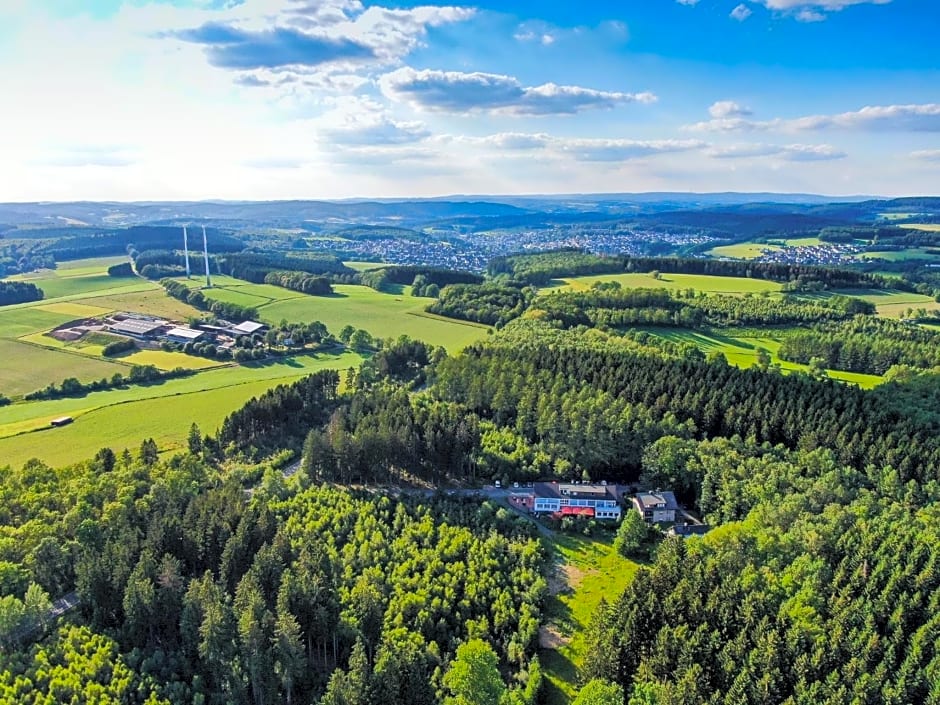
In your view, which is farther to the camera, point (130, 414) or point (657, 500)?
point (130, 414)

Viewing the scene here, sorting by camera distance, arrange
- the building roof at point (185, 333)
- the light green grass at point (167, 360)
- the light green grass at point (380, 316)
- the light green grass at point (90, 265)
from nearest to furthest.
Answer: the light green grass at point (167, 360)
the building roof at point (185, 333)
the light green grass at point (380, 316)
the light green grass at point (90, 265)

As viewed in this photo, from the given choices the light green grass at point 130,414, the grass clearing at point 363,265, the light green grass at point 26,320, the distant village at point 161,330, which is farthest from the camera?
the grass clearing at point 363,265

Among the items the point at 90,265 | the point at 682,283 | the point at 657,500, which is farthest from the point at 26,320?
the point at 682,283

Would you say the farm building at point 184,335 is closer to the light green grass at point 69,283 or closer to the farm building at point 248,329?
the farm building at point 248,329

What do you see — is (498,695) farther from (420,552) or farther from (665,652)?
(420,552)

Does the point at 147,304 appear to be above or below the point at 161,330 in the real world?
above

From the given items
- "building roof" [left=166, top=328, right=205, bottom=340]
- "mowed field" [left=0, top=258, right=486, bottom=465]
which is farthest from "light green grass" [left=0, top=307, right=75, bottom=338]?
"building roof" [left=166, top=328, right=205, bottom=340]

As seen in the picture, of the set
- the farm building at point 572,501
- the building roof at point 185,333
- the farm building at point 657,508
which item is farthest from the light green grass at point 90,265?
the farm building at point 657,508

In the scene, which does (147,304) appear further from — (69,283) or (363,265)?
(363,265)
